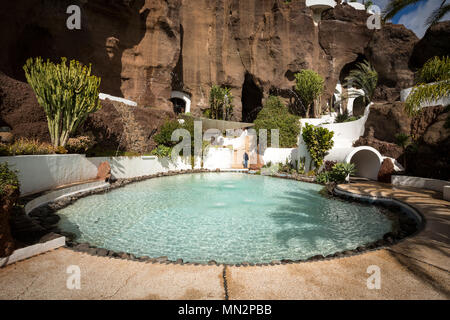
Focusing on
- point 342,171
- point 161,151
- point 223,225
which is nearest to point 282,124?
point 342,171

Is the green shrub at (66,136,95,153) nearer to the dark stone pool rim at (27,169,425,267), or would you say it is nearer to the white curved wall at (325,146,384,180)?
the dark stone pool rim at (27,169,425,267)

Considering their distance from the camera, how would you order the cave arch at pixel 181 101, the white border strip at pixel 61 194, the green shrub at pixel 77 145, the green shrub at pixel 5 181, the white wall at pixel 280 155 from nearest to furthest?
the green shrub at pixel 5 181 → the white border strip at pixel 61 194 → the green shrub at pixel 77 145 → the white wall at pixel 280 155 → the cave arch at pixel 181 101

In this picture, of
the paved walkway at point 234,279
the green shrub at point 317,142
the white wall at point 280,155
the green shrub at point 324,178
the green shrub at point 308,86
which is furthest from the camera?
the green shrub at point 308,86

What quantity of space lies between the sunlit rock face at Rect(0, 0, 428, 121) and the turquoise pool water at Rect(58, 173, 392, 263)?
17.3 meters

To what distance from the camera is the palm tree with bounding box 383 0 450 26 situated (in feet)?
23.7

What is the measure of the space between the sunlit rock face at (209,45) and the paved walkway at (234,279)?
21.1 metres

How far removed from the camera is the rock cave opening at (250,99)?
121 ft

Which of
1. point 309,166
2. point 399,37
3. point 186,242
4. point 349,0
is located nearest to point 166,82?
point 309,166

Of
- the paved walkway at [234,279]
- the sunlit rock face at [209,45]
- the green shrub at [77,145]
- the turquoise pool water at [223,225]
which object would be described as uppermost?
the sunlit rock face at [209,45]

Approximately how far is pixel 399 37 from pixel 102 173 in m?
32.6

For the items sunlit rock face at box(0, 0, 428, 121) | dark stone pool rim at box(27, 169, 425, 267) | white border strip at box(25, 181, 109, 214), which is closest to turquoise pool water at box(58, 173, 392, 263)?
dark stone pool rim at box(27, 169, 425, 267)

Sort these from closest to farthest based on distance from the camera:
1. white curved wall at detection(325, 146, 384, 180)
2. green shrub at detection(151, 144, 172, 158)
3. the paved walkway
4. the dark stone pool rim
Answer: the paved walkway → the dark stone pool rim → white curved wall at detection(325, 146, 384, 180) → green shrub at detection(151, 144, 172, 158)

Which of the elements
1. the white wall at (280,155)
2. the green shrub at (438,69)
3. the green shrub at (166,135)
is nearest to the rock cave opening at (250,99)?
the white wall at (280,155)

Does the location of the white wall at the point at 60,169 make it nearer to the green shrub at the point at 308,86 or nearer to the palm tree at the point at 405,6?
the palm tree at the point at 405,6
